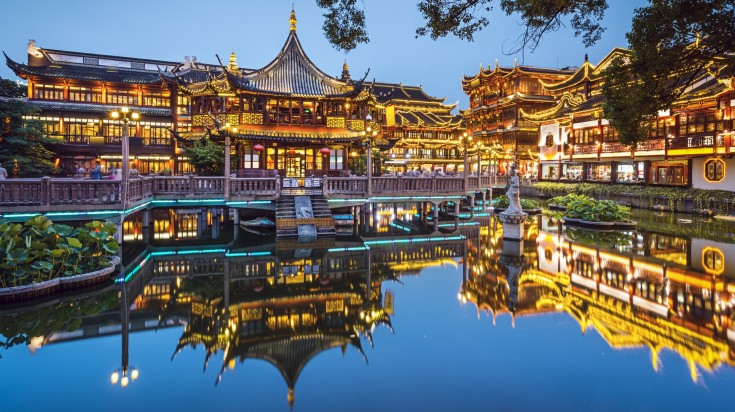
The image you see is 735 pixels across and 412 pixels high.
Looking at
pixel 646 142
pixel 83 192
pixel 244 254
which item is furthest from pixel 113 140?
pixel 646 142

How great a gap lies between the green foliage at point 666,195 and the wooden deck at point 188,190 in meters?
11.9

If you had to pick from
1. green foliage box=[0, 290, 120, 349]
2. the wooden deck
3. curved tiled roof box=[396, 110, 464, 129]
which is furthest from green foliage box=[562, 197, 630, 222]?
curved tiled roof box=[396, 110, 464, 129]

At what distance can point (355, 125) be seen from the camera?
28344mm

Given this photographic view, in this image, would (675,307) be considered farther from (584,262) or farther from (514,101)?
(514,101)

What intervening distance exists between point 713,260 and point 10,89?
150 feet

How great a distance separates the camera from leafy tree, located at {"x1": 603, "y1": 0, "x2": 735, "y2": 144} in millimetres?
8219

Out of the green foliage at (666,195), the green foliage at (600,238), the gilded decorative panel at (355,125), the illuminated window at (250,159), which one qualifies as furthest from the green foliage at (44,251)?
the green foliage at (666,195)

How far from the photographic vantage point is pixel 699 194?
86.3 feet

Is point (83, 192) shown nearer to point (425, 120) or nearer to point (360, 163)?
point (360, 163)

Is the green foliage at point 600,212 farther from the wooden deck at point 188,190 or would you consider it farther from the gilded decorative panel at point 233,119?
the gilded decorative panel at point 233,119

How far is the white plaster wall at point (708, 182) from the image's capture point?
90.2 feet

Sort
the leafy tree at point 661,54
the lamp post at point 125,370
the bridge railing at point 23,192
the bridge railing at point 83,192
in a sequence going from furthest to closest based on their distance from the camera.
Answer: the bridge railing at point 83,192 → the bridge railing at point 23,192 → the leafy tree at point 661,54 → the lamp post at point 125,370

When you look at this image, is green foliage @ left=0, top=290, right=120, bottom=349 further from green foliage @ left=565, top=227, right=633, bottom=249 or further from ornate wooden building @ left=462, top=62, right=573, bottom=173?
ornate wooden building @ left=462, top=62, right=573, bottom=173

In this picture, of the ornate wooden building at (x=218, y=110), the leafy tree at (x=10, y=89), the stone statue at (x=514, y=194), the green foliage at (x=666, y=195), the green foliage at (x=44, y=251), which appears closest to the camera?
the green foliage at (x=44, y=251)
